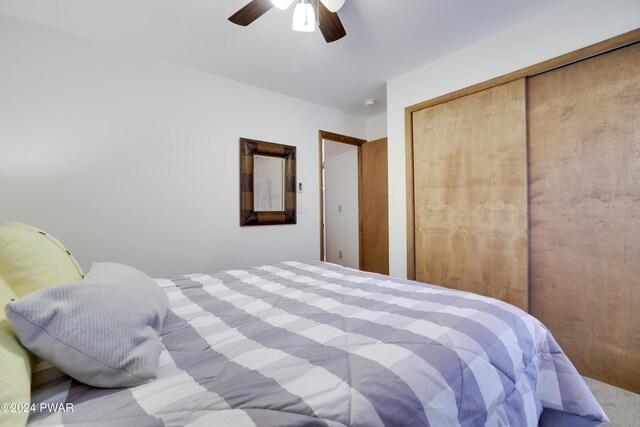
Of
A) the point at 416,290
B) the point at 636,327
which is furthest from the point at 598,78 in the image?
the point at 416,290

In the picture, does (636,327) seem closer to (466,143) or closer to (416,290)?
(416,290)

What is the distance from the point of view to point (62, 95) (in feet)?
6.56

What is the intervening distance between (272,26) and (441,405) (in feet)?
7.82

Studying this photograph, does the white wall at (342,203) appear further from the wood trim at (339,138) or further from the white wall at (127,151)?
the white wall at (127,151)

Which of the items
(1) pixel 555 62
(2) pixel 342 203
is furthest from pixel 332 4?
(2) pixel 342 203

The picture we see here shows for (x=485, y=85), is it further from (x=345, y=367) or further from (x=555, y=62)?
(x=345, y=367)

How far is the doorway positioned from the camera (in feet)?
12.3

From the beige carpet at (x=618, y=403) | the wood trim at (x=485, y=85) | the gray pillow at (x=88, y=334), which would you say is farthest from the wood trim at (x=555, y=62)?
the gray pillow at (x=88, y=334)

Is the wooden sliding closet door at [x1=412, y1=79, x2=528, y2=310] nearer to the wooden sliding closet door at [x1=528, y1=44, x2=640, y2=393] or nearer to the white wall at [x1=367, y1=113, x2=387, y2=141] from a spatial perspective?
the wooden sliding closet door at [x1=528, y1=44, x2=640, y2=393]

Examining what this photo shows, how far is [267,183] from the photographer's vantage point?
3018 millimetres

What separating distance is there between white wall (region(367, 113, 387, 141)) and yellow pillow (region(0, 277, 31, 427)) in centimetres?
387

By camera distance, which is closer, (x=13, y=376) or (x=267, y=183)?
(x=13, y=376)

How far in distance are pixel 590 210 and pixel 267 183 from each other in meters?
2.71

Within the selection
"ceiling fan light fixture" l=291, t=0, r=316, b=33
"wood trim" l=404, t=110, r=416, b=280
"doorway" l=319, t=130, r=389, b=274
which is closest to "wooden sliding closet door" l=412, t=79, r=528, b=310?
"wood trim" l=404, t=110, r=416, b=280
